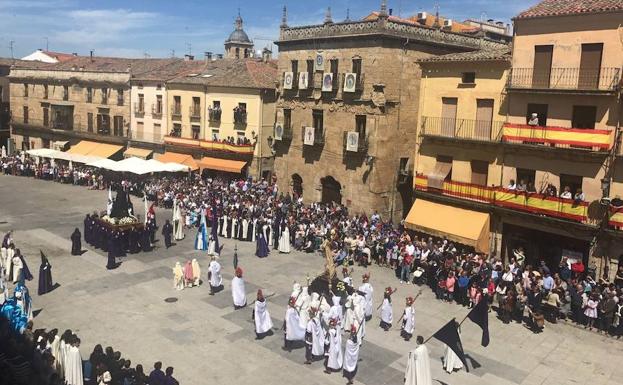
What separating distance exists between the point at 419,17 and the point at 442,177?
1662 centimetres

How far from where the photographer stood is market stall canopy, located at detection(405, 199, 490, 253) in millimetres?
25188

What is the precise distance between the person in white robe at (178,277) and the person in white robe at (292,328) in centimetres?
610

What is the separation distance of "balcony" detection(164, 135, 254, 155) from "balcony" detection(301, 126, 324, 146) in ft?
Answer: 20.3

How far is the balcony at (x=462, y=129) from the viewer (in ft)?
83.8

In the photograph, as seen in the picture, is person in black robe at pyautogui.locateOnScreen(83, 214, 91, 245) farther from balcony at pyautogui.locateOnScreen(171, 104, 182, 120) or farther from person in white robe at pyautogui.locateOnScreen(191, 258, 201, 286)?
balcony at pyautogui.locateOnScreen(171, 104, 182, 120)

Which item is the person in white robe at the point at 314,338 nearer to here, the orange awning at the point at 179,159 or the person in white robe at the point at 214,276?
the person in white robe at the point at 214,276

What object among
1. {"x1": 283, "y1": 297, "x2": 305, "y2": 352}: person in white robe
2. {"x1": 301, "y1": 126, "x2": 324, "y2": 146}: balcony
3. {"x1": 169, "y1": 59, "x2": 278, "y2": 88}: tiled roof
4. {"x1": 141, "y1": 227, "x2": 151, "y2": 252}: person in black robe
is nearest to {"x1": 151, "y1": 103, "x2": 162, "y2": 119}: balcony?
{"x1": 169, "y1": 59, "x2": 278, "y2": 88}: tiled roof

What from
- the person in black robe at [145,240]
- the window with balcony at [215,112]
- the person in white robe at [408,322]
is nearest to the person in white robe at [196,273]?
the person in black robe at [145,240]

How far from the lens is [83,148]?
1967 inches

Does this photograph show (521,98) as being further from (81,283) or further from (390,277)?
(81,283)

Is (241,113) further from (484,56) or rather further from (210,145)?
(484,56)

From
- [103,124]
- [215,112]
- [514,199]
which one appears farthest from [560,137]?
[103,124]

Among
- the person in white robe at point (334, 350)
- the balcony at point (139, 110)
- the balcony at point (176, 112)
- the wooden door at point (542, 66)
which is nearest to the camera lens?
the person in white robe at point (334, 350)

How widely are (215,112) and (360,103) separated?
14097mm
